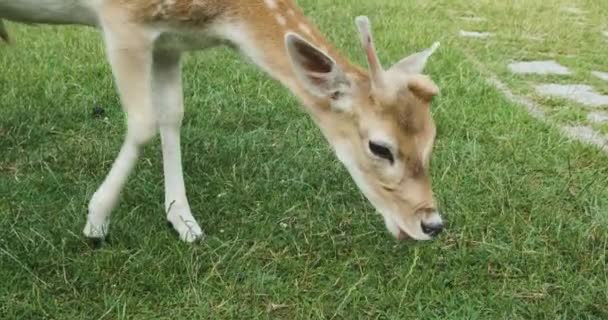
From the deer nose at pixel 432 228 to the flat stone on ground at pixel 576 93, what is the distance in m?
3.35

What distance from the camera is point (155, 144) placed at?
4859 mm

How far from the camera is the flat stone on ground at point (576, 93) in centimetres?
630

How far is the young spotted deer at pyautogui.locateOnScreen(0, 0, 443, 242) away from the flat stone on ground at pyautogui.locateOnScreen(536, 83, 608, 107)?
302 cm

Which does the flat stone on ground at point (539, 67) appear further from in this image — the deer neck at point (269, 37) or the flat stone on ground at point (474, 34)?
the deer neck at point (269, 37)

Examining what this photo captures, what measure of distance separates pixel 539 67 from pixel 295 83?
422 centimetres

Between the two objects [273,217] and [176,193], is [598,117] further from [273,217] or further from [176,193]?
[176,193]

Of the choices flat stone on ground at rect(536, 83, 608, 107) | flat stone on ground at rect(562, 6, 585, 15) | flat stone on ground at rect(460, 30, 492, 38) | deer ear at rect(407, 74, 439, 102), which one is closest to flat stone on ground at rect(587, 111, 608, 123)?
flat stone on ground at rect(536, 83, 608, 107)

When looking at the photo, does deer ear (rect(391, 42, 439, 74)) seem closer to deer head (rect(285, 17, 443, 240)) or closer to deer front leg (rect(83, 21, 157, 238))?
deer head (rect(285, 17, 443, 240))

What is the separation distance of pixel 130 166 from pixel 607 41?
611 cm

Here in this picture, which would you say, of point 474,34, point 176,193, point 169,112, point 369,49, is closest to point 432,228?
point 369,49

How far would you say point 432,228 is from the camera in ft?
10.7

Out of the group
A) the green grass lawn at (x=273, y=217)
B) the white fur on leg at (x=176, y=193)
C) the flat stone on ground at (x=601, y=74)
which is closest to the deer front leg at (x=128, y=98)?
the green grass lawn at (x=273, y=217)

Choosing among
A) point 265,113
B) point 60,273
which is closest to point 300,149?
point 265,113

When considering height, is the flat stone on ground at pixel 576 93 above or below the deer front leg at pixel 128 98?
below
